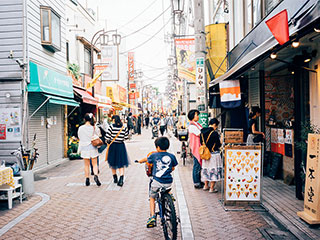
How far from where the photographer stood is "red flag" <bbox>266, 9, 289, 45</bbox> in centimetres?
415

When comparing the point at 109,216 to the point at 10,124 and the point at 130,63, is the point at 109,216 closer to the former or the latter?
the point at 10,124

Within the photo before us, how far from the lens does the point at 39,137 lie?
11.1m

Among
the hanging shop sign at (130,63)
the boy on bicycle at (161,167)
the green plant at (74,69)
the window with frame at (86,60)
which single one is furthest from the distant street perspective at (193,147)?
the hanging shop sign at (130,63)

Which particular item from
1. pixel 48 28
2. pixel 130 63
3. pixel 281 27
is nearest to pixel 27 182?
pixel 48 28

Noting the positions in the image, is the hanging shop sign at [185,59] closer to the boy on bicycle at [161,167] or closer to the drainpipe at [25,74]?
the drainpipe at [25,74]

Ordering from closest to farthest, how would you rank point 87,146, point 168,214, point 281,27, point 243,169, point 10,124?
point 281,27, point 168,214, point 243,169, point 87,146, point 10,124

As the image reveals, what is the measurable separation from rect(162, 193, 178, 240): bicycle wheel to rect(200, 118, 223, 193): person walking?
2.83 meters

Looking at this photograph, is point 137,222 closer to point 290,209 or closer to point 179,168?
point 290,209

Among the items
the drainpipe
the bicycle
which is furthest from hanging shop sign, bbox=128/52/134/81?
the bicycle

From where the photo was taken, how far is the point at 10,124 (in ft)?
31.7

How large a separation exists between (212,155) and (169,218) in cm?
310

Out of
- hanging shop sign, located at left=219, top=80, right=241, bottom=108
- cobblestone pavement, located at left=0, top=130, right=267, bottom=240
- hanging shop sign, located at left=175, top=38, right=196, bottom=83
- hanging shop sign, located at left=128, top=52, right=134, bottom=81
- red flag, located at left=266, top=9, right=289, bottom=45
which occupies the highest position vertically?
hanging shop sign, located at left=128, top=52, right=134, bottom=81

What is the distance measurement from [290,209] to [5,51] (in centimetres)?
932

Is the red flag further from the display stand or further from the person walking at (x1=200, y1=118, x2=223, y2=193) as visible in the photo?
the person walking at (x1=200, y1=118, x2=223, y2=193)
